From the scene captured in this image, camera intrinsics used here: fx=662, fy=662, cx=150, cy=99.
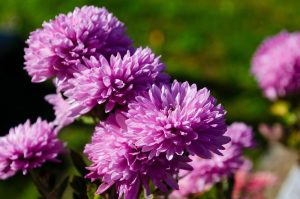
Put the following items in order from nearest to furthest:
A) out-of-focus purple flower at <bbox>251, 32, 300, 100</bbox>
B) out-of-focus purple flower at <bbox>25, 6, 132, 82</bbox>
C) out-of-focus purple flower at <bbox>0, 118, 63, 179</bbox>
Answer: out-of-focus purple flower at <bbox>25, 6, 132, 82</bbox>, out-of-focus purple flower at <bbox>0, 118, 63, 179</bbox>, out-of-focus purple flower at <bbox>251, 32, 300, 100</bbox>

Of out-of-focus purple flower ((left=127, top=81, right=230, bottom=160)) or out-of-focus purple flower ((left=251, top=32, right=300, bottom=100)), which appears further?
out-of-focus purple flower ((left=251, top=32, right=300, bottom=100))

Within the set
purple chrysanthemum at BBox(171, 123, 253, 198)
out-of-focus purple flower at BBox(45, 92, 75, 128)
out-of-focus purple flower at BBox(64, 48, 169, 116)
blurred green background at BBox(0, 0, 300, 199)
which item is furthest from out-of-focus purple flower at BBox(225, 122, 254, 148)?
blurred green background at BBox(0, 0, 300, 199)

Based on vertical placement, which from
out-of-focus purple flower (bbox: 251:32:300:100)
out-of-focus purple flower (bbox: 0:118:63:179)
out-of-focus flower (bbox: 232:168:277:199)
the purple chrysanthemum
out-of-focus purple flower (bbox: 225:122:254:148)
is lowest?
out-of-focus purple flower (bbox: 0:118:63:179)

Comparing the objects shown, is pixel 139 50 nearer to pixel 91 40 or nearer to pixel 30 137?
pixel 91 40

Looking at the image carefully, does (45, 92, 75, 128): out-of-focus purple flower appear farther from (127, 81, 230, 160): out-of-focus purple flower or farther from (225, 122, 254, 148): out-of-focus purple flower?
(225, 122, 254, 148): out-of-focus purple flower

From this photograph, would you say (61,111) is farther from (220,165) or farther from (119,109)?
(220,165)

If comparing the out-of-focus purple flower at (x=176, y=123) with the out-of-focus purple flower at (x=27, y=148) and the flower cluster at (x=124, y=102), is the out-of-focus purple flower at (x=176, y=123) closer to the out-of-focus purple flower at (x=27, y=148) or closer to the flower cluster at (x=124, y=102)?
the flower cluster at (x=124, y=102)
